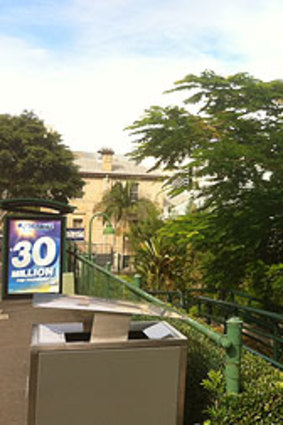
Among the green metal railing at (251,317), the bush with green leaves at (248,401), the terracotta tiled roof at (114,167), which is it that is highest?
the terracotta tiled roof at (114,167)

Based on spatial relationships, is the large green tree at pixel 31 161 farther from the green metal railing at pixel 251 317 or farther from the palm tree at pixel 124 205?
the green metal railing at pixel 251 317

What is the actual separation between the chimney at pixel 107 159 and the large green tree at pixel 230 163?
3782 centimetres

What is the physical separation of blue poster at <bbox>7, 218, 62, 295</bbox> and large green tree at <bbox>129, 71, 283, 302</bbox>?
4.43 m

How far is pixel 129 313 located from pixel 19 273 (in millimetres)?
9747

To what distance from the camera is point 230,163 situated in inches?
286

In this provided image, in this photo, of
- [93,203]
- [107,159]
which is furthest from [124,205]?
[107,159]

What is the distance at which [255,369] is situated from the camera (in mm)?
3270

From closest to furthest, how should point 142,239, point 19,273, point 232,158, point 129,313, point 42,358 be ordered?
point 42,358 < point 129,313 < point 232,158 < point 19,273 < point 142,239

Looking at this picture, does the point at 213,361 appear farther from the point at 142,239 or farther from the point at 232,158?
the point at 142,239

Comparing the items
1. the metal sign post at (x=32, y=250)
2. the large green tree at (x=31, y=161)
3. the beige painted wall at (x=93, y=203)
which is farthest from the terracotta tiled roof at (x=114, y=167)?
the metal sign post at (x=32, y=250)

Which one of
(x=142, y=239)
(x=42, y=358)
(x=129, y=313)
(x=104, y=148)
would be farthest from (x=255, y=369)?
(x=104, y=148)

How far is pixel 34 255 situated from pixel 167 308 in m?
9.38

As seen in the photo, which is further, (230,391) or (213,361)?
(213,361)

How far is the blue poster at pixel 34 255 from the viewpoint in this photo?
1213cm
